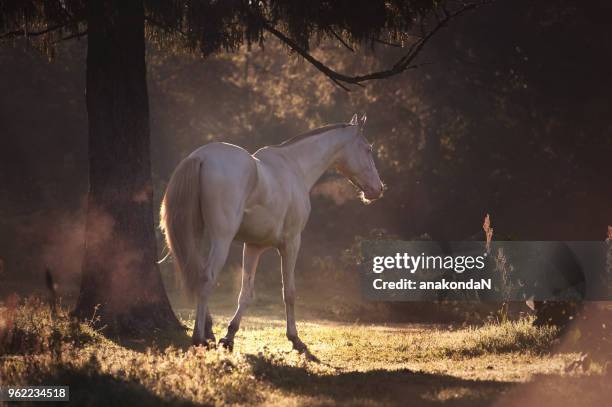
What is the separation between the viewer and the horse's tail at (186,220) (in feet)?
33.7

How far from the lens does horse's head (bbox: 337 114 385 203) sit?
42.9 ft

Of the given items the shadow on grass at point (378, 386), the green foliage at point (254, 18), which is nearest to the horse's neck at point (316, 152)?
the green foliage at point (254, 18)

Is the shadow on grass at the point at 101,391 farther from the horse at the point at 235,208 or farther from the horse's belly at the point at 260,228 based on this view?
the horse's belly at the point at 260,228

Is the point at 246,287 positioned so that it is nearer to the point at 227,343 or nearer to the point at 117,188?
the point at 227,343

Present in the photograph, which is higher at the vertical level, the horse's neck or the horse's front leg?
the horse's neck

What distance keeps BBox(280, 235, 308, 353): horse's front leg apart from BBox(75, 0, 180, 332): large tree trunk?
1.88m

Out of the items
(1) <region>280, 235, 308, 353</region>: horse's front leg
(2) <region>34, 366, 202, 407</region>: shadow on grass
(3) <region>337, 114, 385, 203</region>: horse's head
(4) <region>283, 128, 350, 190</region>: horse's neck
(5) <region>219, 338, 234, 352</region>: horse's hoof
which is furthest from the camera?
(3) <region>337, 114, 385, 203</region>: horse's head

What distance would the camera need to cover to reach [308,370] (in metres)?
9.98

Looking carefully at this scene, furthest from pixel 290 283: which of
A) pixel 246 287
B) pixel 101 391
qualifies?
pixel 101 391

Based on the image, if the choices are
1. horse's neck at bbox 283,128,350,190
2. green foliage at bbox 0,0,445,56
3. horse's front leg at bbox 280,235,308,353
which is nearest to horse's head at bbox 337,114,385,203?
horse's neck at bbox 283,128,350,190

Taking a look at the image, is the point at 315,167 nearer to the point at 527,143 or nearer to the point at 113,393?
the point at 113,393

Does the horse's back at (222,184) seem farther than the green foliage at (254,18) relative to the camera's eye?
No

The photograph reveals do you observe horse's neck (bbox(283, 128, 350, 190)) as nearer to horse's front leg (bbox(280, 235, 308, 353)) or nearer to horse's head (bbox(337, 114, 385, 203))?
horse's head (bbox(337, 114, 385, 203))

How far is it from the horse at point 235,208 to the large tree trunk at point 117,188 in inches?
55.6
